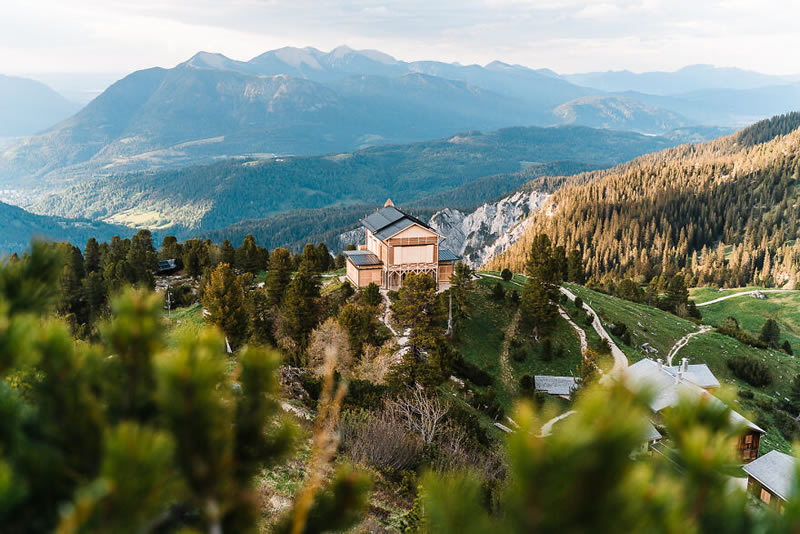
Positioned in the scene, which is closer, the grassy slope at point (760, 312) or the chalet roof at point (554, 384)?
the chalet roof at point (554, 384)

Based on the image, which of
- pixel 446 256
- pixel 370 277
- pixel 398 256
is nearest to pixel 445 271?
pixel 446 256

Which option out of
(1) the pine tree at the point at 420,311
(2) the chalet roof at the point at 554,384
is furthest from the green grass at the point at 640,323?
(1) the pine tree at the point at 420,311

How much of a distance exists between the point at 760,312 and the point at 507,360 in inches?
2255

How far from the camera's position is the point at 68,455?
129 inches

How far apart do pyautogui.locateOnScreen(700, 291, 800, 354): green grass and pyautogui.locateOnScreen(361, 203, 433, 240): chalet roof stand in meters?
53.1

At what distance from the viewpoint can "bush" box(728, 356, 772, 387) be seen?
179ft

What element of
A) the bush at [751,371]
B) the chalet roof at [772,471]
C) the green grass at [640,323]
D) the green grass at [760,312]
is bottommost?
the green grass at [760,312]

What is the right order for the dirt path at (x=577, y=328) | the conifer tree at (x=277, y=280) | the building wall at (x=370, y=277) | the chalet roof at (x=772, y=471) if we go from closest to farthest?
the chalet roof at (x=772, y=471) < the conifer tree at (x=277, y=280) < the dirt path at (x=577, y=328) < the building wall at (x=370, y=277)

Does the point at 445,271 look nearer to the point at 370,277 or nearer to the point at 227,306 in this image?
the point at 370,277

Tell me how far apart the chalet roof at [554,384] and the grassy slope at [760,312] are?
44339mm

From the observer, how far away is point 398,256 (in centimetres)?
5525

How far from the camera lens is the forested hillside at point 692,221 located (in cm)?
11925

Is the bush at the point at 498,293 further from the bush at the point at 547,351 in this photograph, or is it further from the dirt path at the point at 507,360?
the bush at the point at 547,351

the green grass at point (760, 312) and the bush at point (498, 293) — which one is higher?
the bush at point (498, 293)
